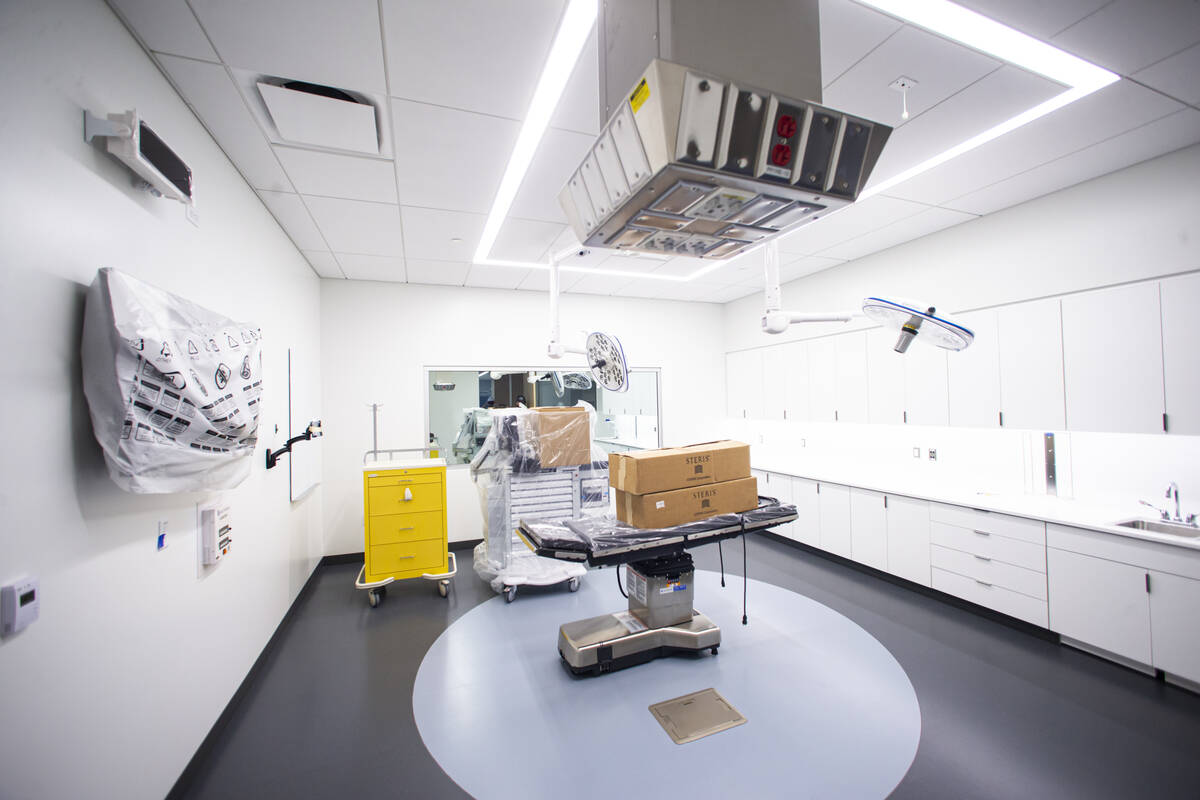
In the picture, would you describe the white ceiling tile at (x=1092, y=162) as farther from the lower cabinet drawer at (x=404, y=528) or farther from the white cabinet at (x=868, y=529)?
the lower cabinet drawer at (x=404, y=528)

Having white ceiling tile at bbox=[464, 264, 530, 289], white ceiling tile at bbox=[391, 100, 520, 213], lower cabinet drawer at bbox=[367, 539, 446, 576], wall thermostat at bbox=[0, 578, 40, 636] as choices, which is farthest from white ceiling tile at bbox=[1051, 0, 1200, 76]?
lower cabinet drawer at bbox=[367, 539, 446, 576]

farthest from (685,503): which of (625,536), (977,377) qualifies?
(977,377)

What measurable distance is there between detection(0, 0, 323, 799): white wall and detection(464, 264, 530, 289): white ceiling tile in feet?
7.37

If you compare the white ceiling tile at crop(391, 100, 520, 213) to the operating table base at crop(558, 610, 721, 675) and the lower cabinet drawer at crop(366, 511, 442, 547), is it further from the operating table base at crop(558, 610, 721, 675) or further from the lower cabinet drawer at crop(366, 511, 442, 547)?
the operating table base at crop(558, 610, 721, 675)

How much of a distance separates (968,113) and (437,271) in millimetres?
3850

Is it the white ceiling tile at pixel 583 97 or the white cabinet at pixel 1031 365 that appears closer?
the white ceiling tile at pixel 583 97

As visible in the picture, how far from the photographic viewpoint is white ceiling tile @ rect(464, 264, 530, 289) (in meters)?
4.16

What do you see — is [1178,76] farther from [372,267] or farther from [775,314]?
[372,267]

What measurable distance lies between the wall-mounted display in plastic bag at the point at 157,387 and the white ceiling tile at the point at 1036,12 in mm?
2679

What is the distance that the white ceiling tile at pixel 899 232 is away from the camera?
10.4 ft

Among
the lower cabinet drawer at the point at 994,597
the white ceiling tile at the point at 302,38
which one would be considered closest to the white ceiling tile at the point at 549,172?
the white ceiling tile at the point at 302,38

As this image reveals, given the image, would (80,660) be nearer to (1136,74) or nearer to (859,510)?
(1136,74)

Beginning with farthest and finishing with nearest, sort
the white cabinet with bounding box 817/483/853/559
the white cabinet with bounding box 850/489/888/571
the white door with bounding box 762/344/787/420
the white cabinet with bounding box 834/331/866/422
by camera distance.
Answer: the white door with bounding box 762/344/787/420 → the white cabinet with bounding box 834/331/866/422 → the white cabinet with bounding box 817/483/853/559 → the white cabinet with bounding box 850/489/888/571

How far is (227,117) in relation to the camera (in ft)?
6.40
